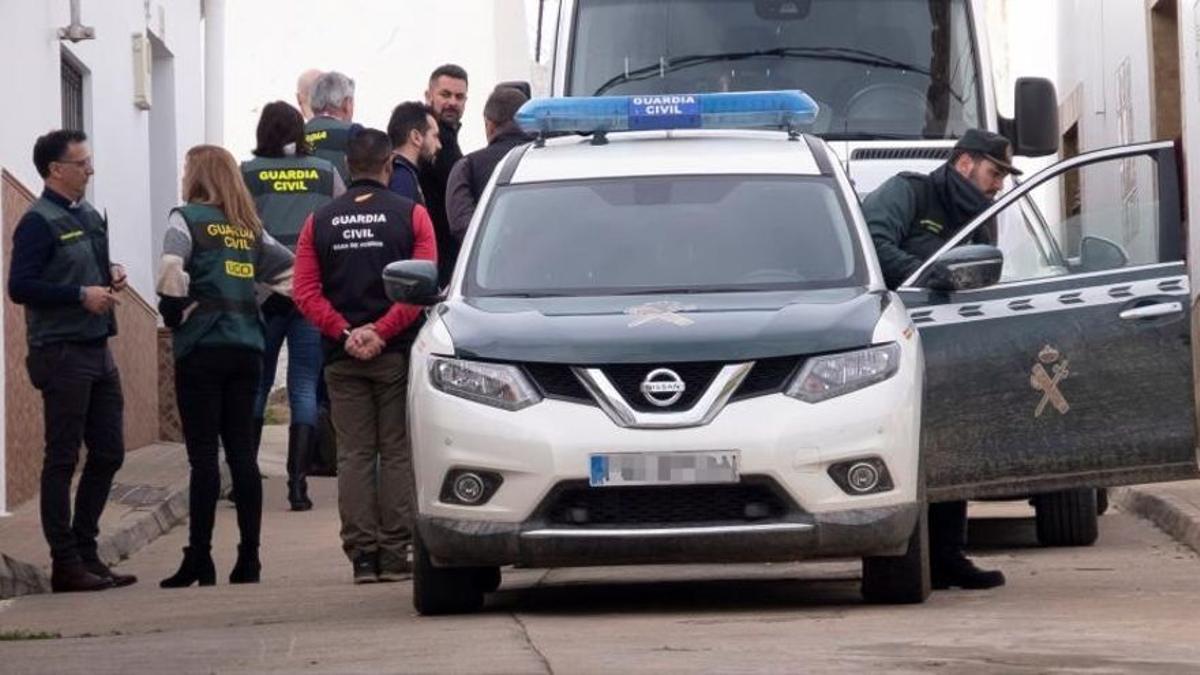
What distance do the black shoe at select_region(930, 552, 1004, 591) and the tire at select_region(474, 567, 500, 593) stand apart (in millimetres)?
1677

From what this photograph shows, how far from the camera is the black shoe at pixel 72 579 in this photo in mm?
12375

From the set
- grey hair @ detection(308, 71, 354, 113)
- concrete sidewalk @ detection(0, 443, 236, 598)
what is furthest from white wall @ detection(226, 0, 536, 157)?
grey hair @ detection(308, 71, 354, 113)

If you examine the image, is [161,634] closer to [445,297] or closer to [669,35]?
[445,297]

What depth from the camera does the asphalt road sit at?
26.3 ft

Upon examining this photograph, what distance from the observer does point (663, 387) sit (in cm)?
944

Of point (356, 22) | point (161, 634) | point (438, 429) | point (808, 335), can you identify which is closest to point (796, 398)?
point (808, 335)

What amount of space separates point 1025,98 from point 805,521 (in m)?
5.99

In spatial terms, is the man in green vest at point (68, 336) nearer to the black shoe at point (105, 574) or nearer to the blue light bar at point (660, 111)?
the black shoe at point (105, 574)

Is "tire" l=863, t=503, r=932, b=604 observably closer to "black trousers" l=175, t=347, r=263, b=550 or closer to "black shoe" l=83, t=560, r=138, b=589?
"black trousers" l=175, t=347, r=263, b=550

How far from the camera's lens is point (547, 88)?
15.3m

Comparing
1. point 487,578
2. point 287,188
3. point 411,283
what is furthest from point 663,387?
point 287,188

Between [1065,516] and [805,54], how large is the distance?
2.93 m

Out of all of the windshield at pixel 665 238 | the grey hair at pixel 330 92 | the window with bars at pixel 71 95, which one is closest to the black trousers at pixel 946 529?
the windshield at pixel 665 238

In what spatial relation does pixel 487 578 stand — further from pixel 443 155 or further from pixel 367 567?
pixel 443 155
